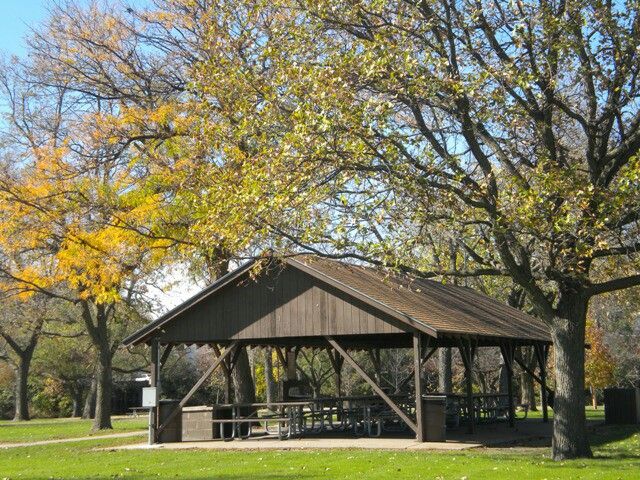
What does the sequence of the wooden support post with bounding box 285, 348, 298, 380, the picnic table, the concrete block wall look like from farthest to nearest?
1. the wooden support post with bounding box 285, 348, 298, 380
2. the concrete block wall
3. the picnic table

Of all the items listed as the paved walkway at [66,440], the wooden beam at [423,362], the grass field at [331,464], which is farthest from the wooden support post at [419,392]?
the paved walkway at [66,440]

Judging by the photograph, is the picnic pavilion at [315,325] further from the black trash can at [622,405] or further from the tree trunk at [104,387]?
the tree trunk at [104,387]

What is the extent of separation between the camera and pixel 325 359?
4647 cm

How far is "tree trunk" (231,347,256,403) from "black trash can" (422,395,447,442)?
→ 30.5 feet

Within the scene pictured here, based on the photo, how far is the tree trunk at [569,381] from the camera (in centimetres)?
1495

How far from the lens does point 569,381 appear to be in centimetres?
1520

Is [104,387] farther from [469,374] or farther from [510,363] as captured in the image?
[469,374]

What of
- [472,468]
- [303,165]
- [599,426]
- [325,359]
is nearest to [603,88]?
[303,165]

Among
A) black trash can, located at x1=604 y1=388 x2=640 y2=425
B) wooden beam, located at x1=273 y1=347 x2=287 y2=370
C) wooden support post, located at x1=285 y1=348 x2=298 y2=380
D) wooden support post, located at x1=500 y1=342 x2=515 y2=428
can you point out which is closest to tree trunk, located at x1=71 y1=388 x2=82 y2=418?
wooden support post, located at x1=285 y1=348 x2=298 y2=380

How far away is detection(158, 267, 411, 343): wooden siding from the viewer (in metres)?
19.9

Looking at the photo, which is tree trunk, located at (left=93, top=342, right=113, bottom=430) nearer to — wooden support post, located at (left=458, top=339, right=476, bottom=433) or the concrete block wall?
the concrete block wall

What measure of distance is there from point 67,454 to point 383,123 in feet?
37.9

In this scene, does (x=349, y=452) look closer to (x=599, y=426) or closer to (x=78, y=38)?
(x=599, y=426)

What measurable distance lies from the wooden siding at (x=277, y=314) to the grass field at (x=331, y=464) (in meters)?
3.29
